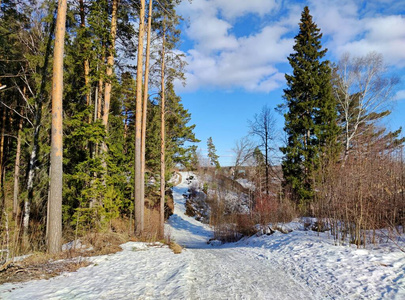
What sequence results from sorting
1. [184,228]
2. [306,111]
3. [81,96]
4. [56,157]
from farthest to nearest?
1. [184,228]
2. [306,111]
3. [81,96]
4. [56,157]

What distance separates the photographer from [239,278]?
187 inches

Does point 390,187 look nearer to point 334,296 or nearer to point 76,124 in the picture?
point 334,296

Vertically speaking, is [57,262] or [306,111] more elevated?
[306,111]

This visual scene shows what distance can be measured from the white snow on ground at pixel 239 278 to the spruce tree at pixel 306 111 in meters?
12.3

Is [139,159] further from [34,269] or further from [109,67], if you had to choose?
[34,269]

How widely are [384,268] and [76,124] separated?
11576 mm

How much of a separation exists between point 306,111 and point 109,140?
607 inches

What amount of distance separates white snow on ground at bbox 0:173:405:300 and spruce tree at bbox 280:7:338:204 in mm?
12334

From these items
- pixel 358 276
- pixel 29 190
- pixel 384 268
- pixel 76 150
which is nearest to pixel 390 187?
pixel 384 268

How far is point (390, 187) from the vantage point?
22.4 ft

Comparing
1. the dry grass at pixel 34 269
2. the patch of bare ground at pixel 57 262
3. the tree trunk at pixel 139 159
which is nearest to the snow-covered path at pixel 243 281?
the dry grass at pixel 34 269

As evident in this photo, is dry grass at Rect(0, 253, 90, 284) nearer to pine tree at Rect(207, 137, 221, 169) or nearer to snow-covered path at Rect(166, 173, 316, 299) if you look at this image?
snow-covered path at Rect(166, 173, 316, 299)

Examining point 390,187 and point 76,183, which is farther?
point 76,183

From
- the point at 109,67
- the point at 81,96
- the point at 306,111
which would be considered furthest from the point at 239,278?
the point at 306,111
